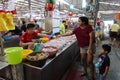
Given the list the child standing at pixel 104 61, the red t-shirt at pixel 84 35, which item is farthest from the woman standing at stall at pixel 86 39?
the child standing at pixel 104 61

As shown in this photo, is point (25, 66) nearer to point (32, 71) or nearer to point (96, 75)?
point (32, 71)

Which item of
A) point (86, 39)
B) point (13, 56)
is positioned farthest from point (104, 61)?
point (13, 56)

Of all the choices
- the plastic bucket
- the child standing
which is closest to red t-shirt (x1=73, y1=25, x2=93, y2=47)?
the child standing

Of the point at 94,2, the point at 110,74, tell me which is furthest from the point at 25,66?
the point at 94,2

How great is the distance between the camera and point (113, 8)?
1855 centimetres

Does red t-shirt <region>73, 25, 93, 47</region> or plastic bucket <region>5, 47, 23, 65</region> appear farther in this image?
red t-shirt <region>73, 25, 93, 47</region>

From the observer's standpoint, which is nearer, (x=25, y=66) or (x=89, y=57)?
(x=25, y=66)

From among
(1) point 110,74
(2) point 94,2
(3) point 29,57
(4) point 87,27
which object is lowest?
(1) point 110,74

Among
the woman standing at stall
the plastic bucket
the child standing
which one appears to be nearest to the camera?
the plastic bucket

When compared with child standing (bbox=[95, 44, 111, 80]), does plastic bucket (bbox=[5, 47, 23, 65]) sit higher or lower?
higher

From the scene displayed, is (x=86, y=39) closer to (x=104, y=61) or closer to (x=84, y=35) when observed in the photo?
(x=84, y=35)

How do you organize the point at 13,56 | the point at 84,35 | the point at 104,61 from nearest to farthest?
1. the point at 13,56
2. the point at 104,61
3. the point at 84,35

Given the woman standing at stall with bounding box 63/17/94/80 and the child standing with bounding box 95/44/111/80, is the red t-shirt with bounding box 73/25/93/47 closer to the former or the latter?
the woman standing at stall with bounding box 63/17/94/80

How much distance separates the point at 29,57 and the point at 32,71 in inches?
9.2
